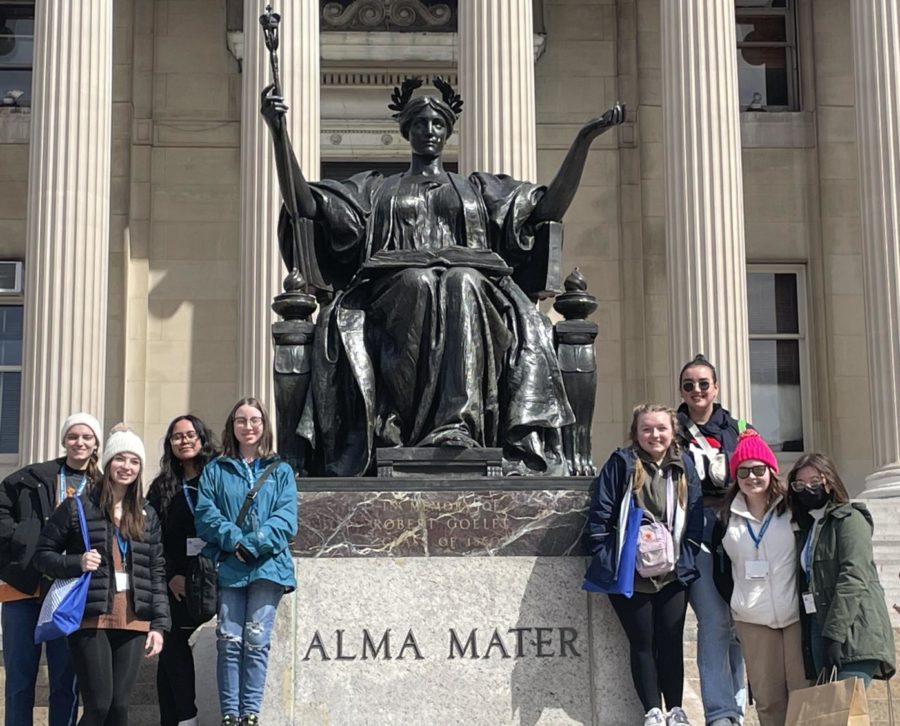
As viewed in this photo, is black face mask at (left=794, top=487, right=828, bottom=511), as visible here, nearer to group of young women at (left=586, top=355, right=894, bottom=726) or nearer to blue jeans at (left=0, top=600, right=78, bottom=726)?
group of young women at (left=586, top=355, right=894, bottom=726)

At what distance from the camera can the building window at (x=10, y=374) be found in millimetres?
25188

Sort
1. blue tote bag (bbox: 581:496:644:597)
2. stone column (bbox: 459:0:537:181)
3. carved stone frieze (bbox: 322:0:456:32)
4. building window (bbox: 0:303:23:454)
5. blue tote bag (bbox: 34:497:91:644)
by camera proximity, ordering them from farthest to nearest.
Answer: carved stone frieze (bbox: 322:0:456:32)
building window (bbox: 0:303:23:454)
stone column (bbox: 459:0:537:181)
blue tote bag (bbox: 581:496:644:597)
blue tote bag (bbox: 34:497:91:644)

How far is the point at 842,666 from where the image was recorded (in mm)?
7559

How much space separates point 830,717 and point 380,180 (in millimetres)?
4643

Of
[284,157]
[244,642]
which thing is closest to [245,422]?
[244,642]

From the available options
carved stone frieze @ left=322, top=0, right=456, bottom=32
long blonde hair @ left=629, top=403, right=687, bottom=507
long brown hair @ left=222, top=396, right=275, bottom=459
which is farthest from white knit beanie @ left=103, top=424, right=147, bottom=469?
carved stone frieze @ left=322, top=0, right=456, bottom=32

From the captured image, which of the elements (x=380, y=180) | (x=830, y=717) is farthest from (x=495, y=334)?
(x=830, y=717)

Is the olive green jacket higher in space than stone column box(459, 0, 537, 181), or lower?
lower

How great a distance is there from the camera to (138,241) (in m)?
25.9

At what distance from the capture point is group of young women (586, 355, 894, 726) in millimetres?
7668

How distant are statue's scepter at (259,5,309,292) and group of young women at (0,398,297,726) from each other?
1415 mm

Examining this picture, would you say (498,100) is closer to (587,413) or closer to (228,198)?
(228,198)

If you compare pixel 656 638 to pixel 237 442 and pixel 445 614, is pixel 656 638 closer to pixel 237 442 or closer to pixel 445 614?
pixel 445 614

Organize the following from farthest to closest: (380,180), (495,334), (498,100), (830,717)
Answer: (498,100)
(380,180)
(495,334)
(830,717)
